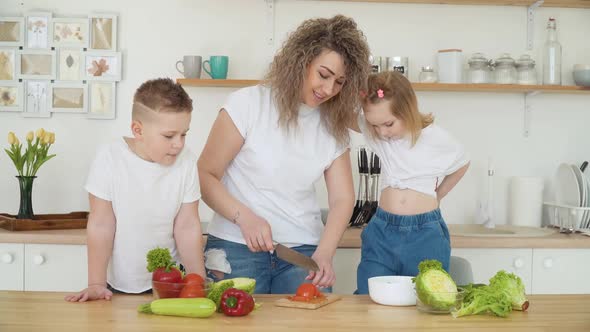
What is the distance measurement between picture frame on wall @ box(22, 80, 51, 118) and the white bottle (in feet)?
7.57

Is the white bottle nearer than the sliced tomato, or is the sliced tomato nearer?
the sliced tomato

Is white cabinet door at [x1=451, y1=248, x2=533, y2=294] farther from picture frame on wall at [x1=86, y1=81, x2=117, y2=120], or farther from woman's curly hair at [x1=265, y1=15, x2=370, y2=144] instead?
picture frame on wall at [x1=86, y1=81, x2=117, y2=120]

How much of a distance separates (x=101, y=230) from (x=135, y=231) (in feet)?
0.30

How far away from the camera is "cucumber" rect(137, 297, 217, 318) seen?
1.70 m

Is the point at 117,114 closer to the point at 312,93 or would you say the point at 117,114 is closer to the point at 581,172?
the point at 312,93

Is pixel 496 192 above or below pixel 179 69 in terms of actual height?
below

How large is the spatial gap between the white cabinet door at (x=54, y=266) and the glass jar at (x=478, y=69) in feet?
6.10

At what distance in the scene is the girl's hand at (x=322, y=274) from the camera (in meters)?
2.16

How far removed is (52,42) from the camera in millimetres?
3521

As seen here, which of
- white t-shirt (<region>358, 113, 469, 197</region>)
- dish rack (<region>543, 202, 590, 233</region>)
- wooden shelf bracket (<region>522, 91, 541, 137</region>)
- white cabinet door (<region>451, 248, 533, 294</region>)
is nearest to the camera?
white t-shirt (<region>358, 113, 469, 197</region>)

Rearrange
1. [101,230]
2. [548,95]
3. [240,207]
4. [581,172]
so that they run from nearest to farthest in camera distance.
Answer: [101,230] → [240,207] → [581,172] → [548,95]

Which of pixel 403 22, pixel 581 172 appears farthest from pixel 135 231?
pixel 581 172

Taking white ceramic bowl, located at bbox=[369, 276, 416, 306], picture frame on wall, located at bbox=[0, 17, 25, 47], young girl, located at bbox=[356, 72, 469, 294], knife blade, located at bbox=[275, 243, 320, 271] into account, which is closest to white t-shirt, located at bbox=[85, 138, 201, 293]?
knife blade, located at bbox=[275, 243, 320, 271]

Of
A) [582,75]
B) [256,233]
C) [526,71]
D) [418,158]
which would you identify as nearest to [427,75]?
[526,71]
